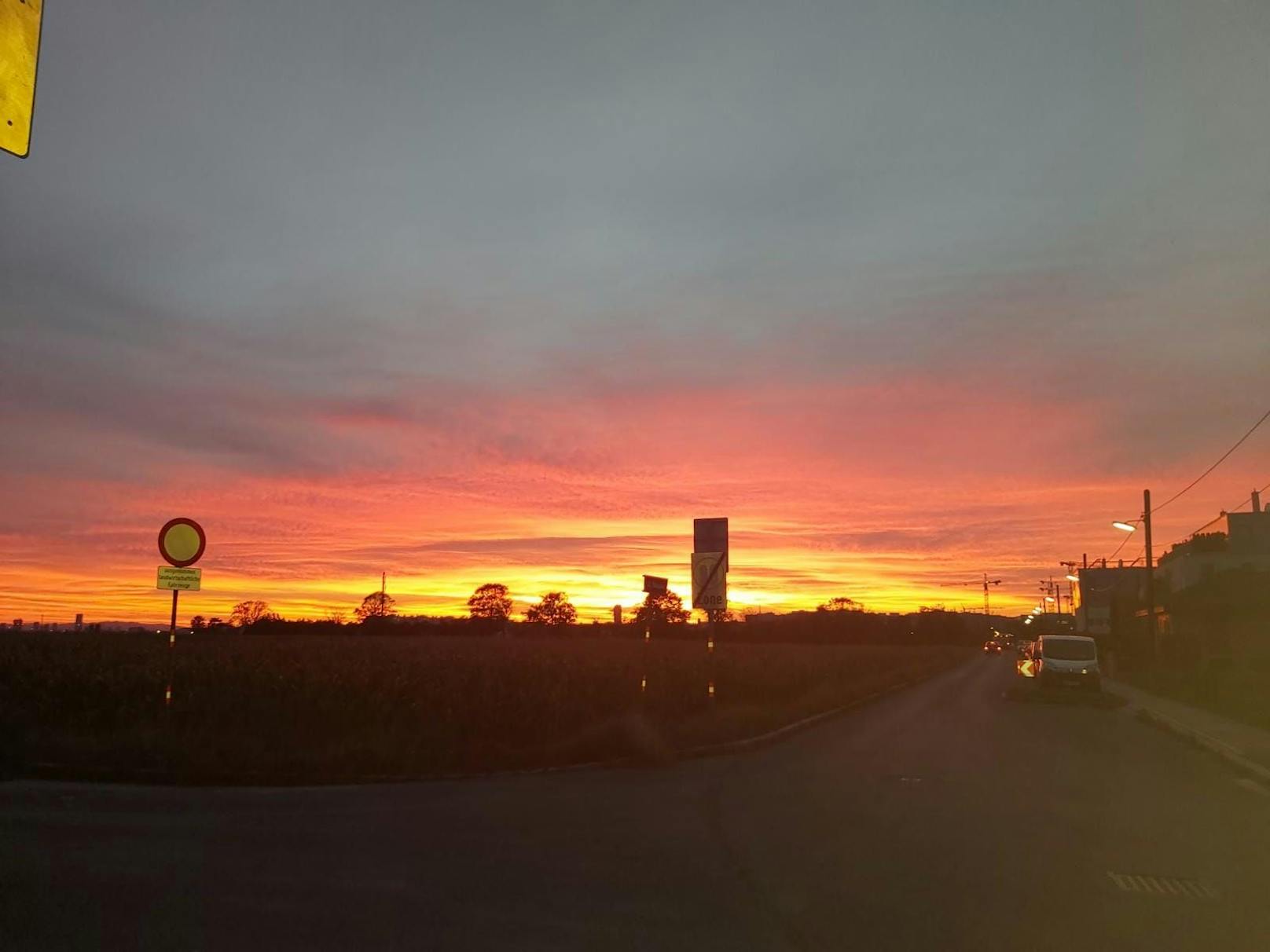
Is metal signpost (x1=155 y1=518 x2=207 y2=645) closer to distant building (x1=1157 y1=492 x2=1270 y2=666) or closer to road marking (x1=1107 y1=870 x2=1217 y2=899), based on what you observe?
road marking (x1=1107 y1=870 x2=1217 y2=899)

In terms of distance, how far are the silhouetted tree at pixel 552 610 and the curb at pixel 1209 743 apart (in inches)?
4265

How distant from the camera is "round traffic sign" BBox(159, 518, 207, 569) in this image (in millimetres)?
15289

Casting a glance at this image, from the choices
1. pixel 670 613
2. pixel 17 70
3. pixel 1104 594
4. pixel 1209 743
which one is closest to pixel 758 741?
pixel 1209 743

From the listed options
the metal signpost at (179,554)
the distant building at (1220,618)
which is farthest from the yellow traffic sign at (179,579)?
the distant building at (1220,618)

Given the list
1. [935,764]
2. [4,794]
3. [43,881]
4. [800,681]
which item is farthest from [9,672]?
[800,681]

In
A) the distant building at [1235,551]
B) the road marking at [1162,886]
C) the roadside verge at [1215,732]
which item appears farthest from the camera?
the distant building at [1235,551]

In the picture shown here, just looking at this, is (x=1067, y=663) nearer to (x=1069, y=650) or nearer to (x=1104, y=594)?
(x=1069, y=650)

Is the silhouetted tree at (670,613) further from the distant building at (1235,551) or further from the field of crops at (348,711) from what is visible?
the field of crops at (348,711)

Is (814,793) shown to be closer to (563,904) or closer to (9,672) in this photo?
(563,904)

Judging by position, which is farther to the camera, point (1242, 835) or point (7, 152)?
point (1242, 835)

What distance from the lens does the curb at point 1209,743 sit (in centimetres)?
1623

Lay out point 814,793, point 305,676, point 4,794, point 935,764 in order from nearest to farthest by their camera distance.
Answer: point 4,794, point 814,793, point 935,764, point 305,676

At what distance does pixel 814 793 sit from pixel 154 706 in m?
13.1

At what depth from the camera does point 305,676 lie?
72.0 ft
